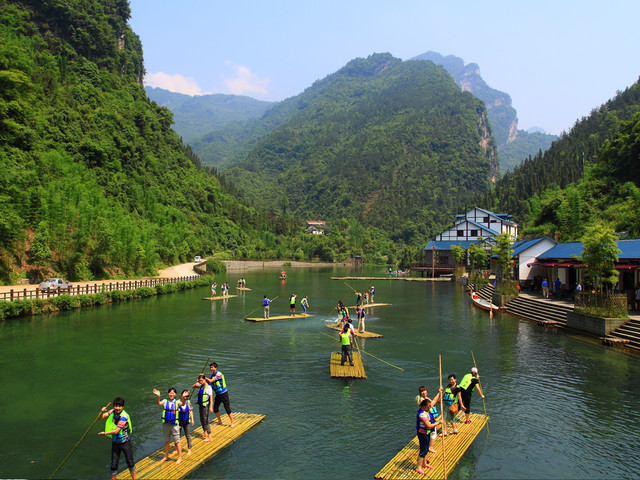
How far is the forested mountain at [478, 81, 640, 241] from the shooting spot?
63.5 m

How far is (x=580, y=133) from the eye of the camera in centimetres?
13825

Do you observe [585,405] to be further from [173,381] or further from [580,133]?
[580,133]

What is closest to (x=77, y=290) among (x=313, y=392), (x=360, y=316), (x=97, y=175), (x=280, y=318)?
(x=280, y=318)

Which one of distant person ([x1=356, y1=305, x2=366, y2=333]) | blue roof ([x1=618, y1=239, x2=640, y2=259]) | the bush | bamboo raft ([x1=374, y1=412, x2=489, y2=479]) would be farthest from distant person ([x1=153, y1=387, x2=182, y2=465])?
the bush

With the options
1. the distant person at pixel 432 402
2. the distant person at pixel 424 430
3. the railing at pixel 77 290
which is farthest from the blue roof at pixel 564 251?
the railing at pixel 77 290

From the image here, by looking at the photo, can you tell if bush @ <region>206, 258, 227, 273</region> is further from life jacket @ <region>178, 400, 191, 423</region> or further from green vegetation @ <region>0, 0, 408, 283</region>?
life jacket @ <region>178, 400, 191, 423</region>

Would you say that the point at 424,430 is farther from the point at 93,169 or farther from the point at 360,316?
the point at 93,169

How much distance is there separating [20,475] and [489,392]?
57.1 ft

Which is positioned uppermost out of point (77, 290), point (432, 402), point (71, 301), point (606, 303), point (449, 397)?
point (77, 290)

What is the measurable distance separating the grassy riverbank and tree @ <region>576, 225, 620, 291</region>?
42.8 metres

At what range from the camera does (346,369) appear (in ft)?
72.2

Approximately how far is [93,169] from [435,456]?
98.0 meters

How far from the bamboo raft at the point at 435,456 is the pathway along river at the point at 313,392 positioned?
15.5 inches

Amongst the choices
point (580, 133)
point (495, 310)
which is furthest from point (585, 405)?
point (580, 133)
